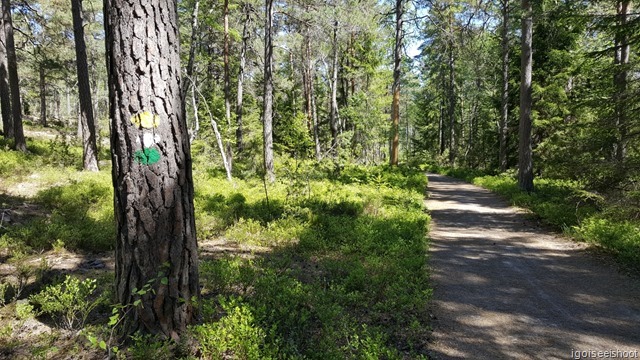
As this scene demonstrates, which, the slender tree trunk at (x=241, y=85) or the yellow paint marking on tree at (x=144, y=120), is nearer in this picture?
the yellow paint marking on tree at (x=144, y=120)

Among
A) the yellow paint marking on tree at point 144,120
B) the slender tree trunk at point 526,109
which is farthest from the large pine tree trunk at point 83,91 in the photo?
the slender tree trunk at point 526,109

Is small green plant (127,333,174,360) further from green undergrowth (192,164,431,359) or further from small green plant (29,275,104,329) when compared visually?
small green plant (29,275,104,329)

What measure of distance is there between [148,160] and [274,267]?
10.1 feet

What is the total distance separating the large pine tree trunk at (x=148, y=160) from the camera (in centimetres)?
265

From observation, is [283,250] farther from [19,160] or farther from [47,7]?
[47,7]

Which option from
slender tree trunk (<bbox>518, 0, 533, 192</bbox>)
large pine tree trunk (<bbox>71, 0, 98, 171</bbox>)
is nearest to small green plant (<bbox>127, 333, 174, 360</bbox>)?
large pine tree trunk (<bbox>71, 0, 98, 171</bbox>)

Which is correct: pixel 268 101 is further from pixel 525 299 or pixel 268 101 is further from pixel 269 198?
pixel 525 299

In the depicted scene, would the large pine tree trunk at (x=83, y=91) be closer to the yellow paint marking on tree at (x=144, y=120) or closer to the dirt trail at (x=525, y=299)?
the yellow paint marking on tree at (x=144, y=120)

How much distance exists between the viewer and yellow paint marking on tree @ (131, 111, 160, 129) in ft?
8.77

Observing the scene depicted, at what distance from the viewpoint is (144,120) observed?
268 cm

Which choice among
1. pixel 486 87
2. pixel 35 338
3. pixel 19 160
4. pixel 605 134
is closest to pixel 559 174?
pixel 605 134

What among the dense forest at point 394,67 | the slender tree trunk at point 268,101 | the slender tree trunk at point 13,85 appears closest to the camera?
the dense forest at point 394,67

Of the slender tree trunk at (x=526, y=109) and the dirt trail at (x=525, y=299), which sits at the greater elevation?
the slender tree trunk at (x=526, y=109)

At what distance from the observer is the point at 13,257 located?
4891mm
